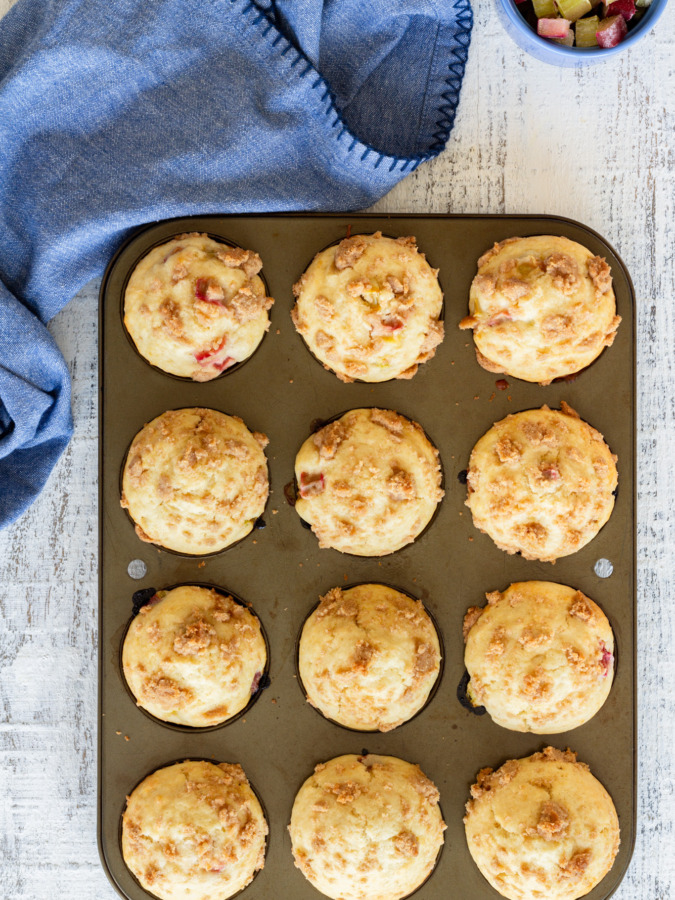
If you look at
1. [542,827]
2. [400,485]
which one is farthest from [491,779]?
[400,485]

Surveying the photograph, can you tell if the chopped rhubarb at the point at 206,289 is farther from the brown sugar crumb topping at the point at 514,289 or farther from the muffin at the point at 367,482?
the brown sugar crumb topping at the point at 514,289

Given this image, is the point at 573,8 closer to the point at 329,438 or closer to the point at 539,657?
the point at 329,438

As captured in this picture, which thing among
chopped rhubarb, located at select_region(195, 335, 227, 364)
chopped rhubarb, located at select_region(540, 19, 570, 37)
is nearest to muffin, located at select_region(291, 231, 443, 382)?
chopped rhubarb, located at select_region(195, 335, 227, 364)

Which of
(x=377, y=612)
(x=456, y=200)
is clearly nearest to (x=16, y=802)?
(x=377, y=612)

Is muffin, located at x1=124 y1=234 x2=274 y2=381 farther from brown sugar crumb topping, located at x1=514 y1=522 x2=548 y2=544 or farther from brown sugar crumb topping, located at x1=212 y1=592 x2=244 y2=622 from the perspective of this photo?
brown sugar crumb topping, located at x1=514 y1=522 x2=548 y2=544

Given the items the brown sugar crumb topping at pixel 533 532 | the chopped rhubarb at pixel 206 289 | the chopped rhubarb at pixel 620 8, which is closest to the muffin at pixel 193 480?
the chopped rhubarb at pixel 206 289

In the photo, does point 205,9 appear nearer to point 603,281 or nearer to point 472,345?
point 472,345
